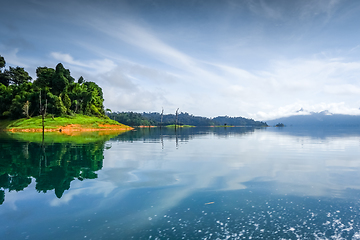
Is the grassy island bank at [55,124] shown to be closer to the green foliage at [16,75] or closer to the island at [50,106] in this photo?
the island at [50,106]

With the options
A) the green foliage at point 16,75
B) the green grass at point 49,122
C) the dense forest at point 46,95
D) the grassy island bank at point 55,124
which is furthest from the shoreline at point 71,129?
the green foliage at point 16,75

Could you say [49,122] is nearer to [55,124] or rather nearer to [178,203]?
[55,124]

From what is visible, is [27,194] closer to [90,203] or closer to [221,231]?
[90,203]

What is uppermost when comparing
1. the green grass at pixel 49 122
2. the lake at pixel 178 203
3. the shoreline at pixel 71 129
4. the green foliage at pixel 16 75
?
the green foliage at pixel 16 75

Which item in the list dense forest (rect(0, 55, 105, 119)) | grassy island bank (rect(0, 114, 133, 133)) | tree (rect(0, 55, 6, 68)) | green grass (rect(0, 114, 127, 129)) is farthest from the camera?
tree (rect(0, 55, 6, 68))

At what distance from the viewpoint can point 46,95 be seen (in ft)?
361

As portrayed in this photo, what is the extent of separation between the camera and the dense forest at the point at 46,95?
107 metres

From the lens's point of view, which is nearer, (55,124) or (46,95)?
(55,124)

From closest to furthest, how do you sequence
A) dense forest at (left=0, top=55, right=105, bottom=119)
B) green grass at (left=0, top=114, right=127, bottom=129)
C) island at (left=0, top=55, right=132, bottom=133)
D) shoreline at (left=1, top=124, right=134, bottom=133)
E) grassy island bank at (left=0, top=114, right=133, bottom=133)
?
shoreline at (left=1, top=124, right=134, bottom=133) → grassy island bank at (left=0, top=114, right=133, bottom=133) → green grass at (left=0, top=114, right=127, bottom=129) → island at (left=0, top=55, right=132, bottom=133) → dense forest at (left=0, top=55, right=105, bottom=119)

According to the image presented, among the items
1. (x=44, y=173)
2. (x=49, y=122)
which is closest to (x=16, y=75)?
(x=49, y=122)

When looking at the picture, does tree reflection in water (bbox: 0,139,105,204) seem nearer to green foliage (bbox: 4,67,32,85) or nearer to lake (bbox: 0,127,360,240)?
lake (bbox: 0,127,360,240)

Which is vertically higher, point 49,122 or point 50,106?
point 50,106

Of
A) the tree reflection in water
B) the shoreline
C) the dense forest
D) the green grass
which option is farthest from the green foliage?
the tree reflection in water

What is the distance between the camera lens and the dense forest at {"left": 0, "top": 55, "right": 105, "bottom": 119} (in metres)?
107
